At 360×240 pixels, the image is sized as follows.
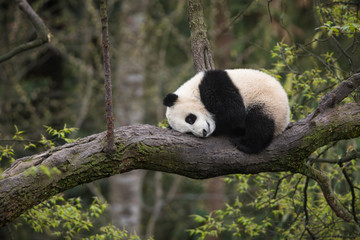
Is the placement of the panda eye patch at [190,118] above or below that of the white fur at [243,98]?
below

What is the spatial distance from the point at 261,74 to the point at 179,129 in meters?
1.05

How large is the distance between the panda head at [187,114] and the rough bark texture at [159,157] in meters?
0.22

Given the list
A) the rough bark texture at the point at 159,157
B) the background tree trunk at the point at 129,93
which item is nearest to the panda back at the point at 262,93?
the rough bark texture at the point at 159,157

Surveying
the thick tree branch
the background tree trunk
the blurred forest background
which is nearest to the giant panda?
the thick tree branch

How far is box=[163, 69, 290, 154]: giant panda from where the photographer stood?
13.8 ft

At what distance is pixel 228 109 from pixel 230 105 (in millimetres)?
45

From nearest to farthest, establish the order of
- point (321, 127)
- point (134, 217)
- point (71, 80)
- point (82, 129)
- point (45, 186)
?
1. point (45, 186)
2. point (321, 127)
3. point (134, 217)
4. point (82, 129)
5. point (71, 80)

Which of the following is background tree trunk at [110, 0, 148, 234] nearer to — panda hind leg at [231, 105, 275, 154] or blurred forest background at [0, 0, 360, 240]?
blurred forest background at [0, 0, 360, 240]

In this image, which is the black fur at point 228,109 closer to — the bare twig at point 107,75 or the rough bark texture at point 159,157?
the rough bark texture at point 159,157

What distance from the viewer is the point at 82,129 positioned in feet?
39.2

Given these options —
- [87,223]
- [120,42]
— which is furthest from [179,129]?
[120,42]

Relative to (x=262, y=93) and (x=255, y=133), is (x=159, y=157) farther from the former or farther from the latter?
(x=262, y=93)

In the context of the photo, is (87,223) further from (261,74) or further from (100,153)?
(261,74)

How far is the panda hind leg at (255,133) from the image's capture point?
3.91 meters
